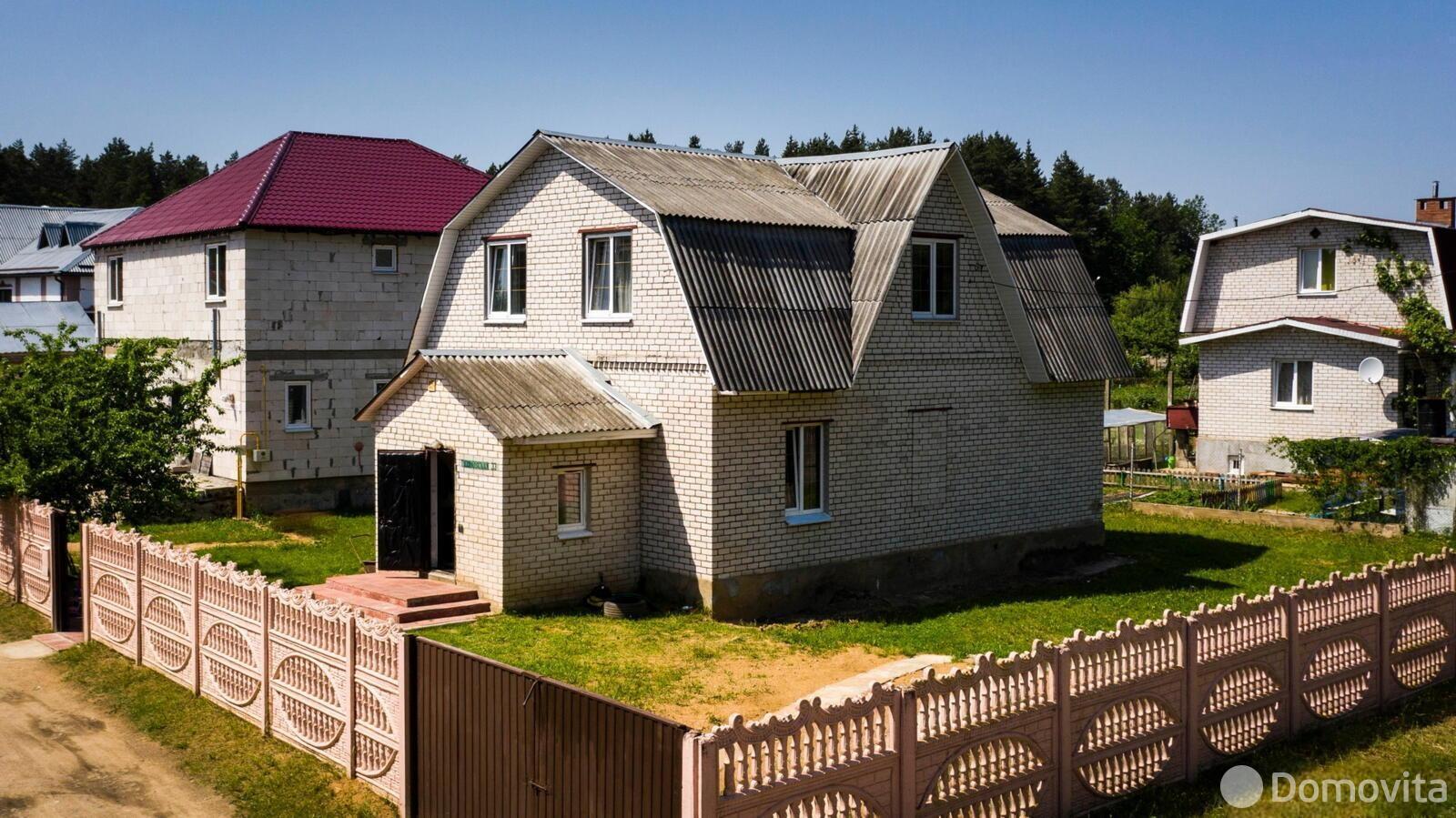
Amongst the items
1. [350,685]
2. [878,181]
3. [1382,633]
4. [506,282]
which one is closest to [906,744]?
[350,685]

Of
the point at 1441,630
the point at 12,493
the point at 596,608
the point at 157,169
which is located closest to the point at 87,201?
the point at 157,169

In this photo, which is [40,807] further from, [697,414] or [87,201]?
[87,201]

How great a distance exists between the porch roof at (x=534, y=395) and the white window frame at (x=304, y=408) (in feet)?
26.0

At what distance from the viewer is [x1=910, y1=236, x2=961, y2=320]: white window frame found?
19.8 meters

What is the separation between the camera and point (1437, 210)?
37.3m

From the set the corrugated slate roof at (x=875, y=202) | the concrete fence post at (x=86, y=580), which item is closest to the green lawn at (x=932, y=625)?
the corrugated slate roof at (x=875, y=202)

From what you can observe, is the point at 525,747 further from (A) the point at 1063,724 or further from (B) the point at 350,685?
(A) the point at 1063,724

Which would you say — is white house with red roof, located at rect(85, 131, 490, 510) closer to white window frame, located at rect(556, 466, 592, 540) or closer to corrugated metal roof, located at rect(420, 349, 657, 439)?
→ corrugated metal roof, located at rect(420, 349, 657, 439)

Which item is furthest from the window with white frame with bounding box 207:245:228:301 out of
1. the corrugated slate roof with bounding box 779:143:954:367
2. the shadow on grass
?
the shadow on grass

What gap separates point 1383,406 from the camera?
30.0 meters

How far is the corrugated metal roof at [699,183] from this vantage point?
18344 mm

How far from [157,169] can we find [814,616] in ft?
310

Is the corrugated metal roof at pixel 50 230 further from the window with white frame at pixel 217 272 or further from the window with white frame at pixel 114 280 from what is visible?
the window with white frame at pixel 217 272

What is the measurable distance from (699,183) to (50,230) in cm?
4936
